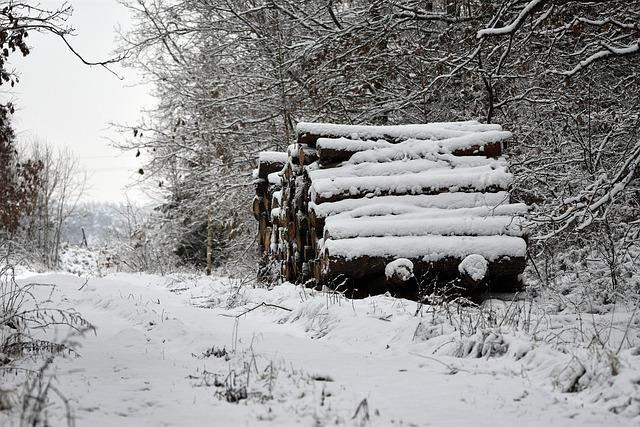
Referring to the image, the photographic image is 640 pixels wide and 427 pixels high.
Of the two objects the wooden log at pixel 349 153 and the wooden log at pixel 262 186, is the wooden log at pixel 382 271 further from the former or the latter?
the wooden log at pixel 262 186

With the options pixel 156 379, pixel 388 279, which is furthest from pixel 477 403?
pixel 388 279

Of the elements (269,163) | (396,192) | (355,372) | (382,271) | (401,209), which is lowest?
(355,372)

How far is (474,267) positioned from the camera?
5766mm

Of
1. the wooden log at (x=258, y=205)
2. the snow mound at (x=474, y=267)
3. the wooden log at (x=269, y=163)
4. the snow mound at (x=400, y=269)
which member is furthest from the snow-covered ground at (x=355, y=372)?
the wooden log at (x=258, y=205)

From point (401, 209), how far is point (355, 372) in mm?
3247

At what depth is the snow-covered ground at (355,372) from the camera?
255 centimetres

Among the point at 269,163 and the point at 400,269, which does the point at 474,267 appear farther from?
the point at 269,163

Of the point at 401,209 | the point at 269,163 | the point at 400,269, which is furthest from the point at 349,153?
the point at 269,163

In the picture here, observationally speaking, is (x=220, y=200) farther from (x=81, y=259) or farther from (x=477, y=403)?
(x=81, y=259)

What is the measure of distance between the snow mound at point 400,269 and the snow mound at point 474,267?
56 centimetres

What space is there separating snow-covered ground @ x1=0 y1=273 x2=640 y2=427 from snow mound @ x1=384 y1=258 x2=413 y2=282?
1.35ft

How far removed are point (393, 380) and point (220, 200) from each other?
12.5 meters

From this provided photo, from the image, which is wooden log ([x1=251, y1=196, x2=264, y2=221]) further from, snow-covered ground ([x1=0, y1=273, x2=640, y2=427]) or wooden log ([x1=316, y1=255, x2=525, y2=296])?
snow-covered ground ([x1=0, y1=273, x2=640, y2=427])

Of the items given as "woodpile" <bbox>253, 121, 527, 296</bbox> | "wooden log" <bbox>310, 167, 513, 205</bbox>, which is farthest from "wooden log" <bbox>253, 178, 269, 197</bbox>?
"wooden log" <bbox>310, 167, 513, 205</bbox>
